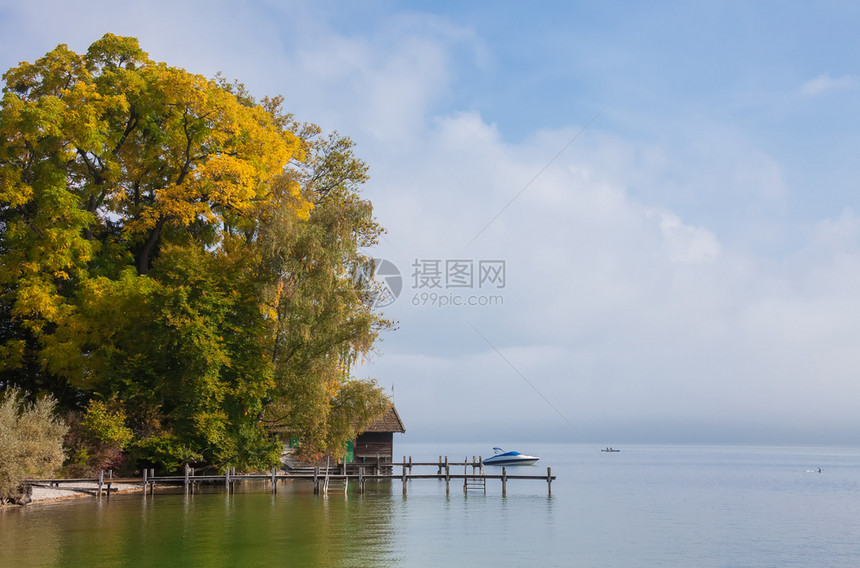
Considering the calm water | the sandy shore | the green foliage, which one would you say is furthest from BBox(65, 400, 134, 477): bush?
the calm water

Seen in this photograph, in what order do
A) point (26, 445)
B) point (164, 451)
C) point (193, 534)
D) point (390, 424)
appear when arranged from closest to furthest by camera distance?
point (193, 534), point (26, 445), point (164, 451), point (390, 424)

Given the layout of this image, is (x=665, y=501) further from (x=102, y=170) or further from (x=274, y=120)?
(x=102, y=170)

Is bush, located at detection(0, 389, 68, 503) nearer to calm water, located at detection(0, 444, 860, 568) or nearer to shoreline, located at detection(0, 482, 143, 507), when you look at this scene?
shoreline, located at detection(0, 482, 143, 507)

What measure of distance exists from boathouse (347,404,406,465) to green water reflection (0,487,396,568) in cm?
1714

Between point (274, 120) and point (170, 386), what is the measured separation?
686 inches

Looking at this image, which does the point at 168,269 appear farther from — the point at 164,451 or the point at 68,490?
the point at 68,490

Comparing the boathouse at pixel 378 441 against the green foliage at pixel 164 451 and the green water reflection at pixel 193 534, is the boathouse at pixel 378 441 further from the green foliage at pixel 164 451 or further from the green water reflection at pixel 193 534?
the green water reflection at pixel 193 534

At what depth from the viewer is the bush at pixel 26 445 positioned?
27.7 m

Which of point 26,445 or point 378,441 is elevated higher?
point 26,445

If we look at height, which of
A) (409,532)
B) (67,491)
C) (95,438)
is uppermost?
(95,438)

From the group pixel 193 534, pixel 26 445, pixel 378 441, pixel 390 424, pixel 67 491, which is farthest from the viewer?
pixel 378 441

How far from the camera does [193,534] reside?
74.1ft

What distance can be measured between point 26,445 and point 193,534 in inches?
409

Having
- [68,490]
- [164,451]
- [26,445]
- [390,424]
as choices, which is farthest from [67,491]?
[390,424]
